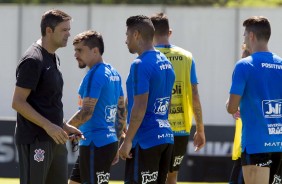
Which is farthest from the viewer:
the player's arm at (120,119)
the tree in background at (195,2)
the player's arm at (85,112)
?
the tree in background at (195,2)

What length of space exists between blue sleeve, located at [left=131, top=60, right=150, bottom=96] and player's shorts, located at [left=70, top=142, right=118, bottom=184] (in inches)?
45.7

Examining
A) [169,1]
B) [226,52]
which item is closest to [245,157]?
[226,52]

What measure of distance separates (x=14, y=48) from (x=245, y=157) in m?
13.9

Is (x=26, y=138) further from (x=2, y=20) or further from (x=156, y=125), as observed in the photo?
(x=2, y=20)

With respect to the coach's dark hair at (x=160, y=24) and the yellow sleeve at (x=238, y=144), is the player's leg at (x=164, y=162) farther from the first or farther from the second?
the coach's dark hair at (x=160, y=24)

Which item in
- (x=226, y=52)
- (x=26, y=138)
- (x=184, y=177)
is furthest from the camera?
(x=226, y=52)

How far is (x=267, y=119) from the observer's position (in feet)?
25.7

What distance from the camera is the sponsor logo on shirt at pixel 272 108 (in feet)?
25.7

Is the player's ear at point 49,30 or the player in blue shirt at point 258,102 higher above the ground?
the player's ear at point 49,30

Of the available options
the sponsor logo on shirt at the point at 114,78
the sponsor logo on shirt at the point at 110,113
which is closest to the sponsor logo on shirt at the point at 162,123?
the sponsor logo on shirt at the point at 110,113

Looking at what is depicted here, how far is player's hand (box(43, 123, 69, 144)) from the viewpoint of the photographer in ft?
Result: 24.2

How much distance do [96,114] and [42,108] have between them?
109 cm

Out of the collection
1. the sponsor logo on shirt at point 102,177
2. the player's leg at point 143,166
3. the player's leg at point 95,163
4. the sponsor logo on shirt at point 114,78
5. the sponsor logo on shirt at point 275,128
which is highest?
the sponsor logo on shirt at point 114,78

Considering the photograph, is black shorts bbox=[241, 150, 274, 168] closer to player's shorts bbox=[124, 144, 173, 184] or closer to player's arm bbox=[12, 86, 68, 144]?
player's shorts bbox=[124, 144, 173, 184]
